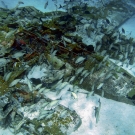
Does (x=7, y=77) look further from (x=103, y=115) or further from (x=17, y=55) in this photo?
(x=103, y=115)

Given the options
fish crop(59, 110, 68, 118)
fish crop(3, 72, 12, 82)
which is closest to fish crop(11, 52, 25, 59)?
fish crop(3, 72, 12, 82)

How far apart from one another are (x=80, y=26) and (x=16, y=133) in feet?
15.4

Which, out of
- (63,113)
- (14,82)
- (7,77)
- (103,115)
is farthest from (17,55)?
(103,115)

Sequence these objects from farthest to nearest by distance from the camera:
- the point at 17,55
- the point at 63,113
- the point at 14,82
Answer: the point at 17,55 → the point at 14,82 → the point at 63,113

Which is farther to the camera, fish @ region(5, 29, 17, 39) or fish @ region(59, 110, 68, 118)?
fish @ region(5, 29, 17, 39)

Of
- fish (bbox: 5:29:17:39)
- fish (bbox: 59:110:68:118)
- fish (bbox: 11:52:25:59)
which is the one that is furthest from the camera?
fish (bbox: 5:29:17:39)

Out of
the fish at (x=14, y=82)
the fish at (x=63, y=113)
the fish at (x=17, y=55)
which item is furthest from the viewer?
the fish at (x=17, y=55)

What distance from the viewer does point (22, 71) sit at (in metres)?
4.87

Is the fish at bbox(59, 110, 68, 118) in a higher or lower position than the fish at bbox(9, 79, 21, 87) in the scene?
lower

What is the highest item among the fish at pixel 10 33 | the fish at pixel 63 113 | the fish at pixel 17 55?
the fish at pixel 10 33

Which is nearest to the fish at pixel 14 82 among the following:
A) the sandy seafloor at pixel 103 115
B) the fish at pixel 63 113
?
the sandy seafloor at pixel 103 115

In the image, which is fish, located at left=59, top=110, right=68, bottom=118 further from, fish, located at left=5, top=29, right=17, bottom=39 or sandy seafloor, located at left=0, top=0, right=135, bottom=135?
fish, located at left=5, top=29, right=17, bottom=39

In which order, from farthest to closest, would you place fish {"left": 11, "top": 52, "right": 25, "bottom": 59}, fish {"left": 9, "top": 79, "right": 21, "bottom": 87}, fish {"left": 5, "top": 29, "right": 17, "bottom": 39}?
fish {"left": 5, "top": 29, "right": 17, "bottom": 39}, fish {"left": 11, "top": 52, "right": 25, "bottom": 59}, fish {"left": 9, "top": 79, "right": 21, "bottom": 87}

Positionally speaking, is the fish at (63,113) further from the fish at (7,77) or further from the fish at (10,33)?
the fish at (10,33)
